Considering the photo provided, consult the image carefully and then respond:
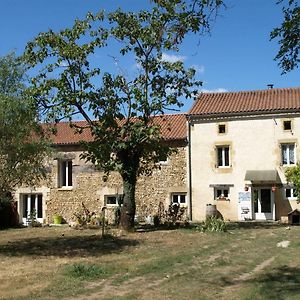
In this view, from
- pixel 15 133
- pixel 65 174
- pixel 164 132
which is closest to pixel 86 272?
pixel 15 133

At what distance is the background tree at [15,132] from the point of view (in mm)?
14661

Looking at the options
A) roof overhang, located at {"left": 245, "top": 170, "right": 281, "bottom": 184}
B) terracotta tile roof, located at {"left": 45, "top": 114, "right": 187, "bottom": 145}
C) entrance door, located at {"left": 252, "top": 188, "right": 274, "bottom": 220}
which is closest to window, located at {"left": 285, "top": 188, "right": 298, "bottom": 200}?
roof overhang, located at {"left": 245, "top": 170, "right": 281, "bottom": 184}

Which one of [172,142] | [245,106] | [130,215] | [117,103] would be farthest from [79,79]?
[245,106]

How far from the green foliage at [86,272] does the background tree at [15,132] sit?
462cm

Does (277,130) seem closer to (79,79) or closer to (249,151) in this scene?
(249,151)

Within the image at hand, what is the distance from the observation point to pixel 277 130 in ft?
92.5

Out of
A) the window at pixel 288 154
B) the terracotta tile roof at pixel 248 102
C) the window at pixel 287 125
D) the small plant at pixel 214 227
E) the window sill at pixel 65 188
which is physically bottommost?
the small plant at pixel 214 227

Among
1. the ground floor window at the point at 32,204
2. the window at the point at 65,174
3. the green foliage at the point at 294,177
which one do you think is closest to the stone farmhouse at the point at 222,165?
the window at the point at 65,174

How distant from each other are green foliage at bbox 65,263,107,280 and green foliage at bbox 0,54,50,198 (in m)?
4.61

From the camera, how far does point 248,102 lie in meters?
29.8

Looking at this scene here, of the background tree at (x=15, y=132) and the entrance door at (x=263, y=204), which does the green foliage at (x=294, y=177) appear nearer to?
the entrance door at (x=263, y=204)

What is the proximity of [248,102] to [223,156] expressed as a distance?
3.61 meters

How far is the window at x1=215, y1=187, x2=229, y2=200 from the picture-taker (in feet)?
95.4

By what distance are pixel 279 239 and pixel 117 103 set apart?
862 centimetres
